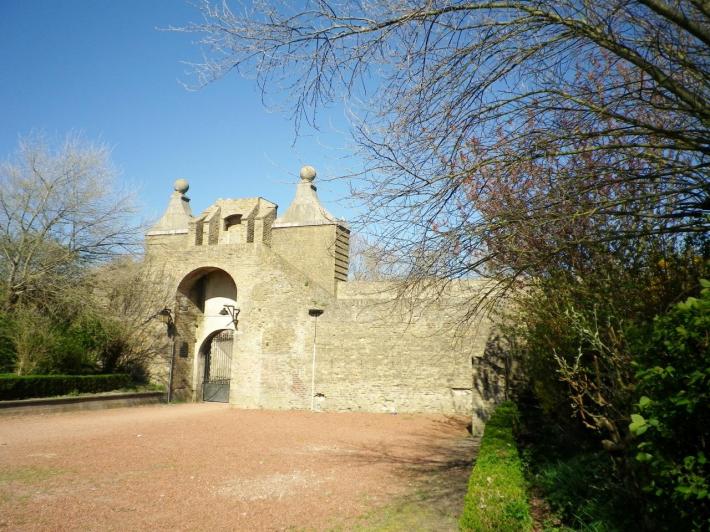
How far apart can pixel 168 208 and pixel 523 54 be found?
25.6 meters

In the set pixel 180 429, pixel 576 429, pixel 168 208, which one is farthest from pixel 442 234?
pixel 168 208

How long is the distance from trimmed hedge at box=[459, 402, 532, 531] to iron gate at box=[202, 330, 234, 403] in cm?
1642

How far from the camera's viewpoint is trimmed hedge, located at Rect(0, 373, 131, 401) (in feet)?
47.8

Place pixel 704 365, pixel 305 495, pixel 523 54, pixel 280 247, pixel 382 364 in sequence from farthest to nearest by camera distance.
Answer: pixel 280 247
pixel 382 364
pixel 305 495
pixel 523 54
pixel 704 365

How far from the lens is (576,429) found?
7547mm

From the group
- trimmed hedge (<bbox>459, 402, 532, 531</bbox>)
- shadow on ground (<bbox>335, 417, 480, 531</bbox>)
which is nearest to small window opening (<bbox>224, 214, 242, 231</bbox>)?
shadow on ground (<bbox>335, 417, 480, 531</bbox>)

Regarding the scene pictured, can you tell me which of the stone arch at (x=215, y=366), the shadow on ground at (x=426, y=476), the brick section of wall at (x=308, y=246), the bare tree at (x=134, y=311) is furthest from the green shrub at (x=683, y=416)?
the stone arch at (x=215, y=366)

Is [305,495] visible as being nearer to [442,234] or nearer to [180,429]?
[442,234]

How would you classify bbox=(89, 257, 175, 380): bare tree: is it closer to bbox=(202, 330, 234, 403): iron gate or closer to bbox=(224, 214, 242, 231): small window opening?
bbox=(202, 330, 234, 403): iron gate

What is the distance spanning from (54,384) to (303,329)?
7387 millimetres

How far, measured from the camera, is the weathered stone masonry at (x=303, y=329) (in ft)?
52.3

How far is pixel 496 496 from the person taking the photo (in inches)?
182

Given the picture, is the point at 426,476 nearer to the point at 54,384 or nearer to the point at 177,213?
the point at 54,384

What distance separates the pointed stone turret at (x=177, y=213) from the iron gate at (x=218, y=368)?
6.55 metres
